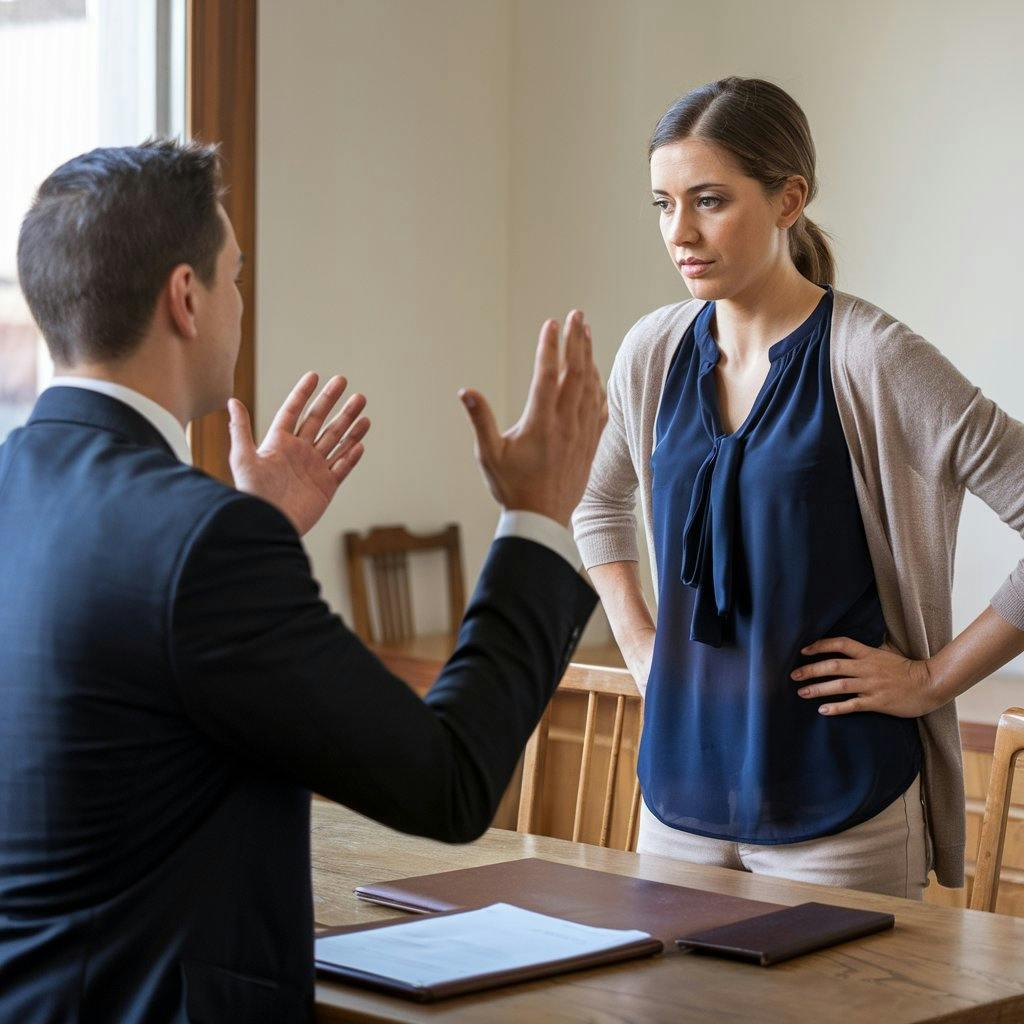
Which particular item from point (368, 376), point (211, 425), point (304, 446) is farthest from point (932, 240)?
point (304, 446)

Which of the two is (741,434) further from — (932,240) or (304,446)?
(932,240)

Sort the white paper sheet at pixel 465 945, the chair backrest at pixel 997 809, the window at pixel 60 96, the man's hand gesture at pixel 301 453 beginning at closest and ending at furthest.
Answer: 1. the white paper sheet at pixel 465 945
2. the man's hand gesture at pixel 301 453
3. the chair backrest at pixel 997 809
4. the window at pixel 60 96

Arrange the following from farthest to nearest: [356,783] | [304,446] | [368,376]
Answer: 1. [368,376]
2. [304,446]
3. [356,783]

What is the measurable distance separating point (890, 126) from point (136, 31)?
6.12ft

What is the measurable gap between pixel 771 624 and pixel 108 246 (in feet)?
3.23

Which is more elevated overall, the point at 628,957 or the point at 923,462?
the point at 923,462

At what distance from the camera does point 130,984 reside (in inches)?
44.5

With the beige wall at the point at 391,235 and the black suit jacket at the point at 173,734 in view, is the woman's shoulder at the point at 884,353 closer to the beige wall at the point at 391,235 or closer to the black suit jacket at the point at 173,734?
the black suit jacket at the point at 173,734

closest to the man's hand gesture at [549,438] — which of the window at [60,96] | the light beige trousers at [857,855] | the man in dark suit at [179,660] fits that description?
the man in dark suit at [179,660]

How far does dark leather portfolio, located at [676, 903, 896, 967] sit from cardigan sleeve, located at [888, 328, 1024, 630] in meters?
0.58

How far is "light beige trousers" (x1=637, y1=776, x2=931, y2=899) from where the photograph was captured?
1835mm

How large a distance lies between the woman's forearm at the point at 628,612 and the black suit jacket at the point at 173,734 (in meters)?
1.00

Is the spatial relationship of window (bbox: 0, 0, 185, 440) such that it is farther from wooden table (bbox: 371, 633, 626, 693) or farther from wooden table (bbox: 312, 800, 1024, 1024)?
wooden table (bbox: 312, 800, 1024, 1024)

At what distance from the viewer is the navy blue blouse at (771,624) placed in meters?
1.85
